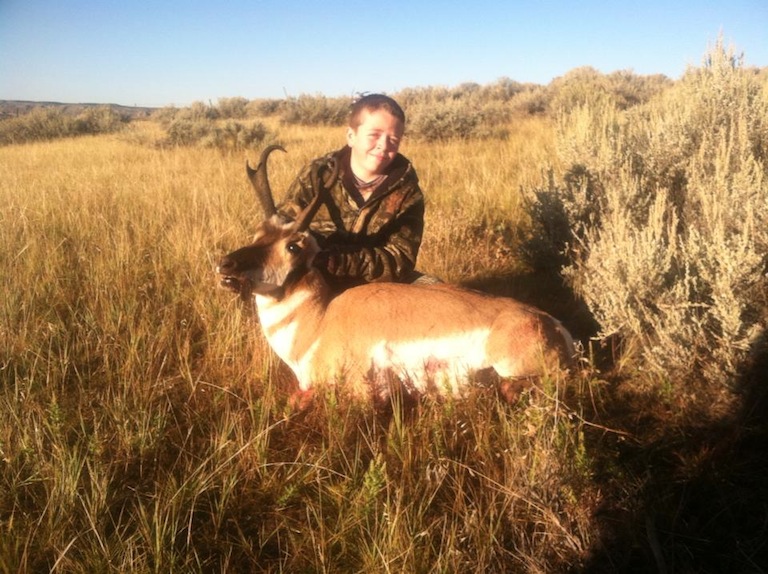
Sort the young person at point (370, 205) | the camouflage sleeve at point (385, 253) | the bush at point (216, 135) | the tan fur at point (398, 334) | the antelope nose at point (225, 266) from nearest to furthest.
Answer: the antelope nose at point (225, 266), the tan fur at point (398, 334), the camouflage sleeve at point (385, 253), the young person at point (370, 205), the bush at point (216, 135)

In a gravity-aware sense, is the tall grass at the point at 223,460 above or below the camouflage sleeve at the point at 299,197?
below

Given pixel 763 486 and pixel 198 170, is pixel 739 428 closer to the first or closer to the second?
pixel 763 486

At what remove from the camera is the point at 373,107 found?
3.92 m

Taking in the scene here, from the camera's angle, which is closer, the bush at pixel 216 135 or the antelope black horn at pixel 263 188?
the antelope black horn at pixel 263 188

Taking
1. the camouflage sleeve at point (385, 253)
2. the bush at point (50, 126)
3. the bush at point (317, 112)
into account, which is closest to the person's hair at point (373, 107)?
the camouflage sleeve at point (385, 253)

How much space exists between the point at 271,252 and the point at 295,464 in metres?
1.40

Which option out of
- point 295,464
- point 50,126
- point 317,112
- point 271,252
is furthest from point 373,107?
point 50,126

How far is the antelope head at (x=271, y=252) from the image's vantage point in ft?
10.0

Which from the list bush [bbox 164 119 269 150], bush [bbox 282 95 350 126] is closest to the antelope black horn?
bush [bbox 164 119 269 150]

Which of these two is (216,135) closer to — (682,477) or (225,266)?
(225,266)

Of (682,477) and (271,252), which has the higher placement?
(271,252)

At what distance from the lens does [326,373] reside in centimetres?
309

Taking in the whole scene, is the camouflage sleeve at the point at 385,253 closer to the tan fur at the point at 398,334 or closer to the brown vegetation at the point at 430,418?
the tan fur at the point at 398,334

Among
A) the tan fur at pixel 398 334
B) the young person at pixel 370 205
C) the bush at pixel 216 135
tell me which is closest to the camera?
the tan fur at pixel 398 334
